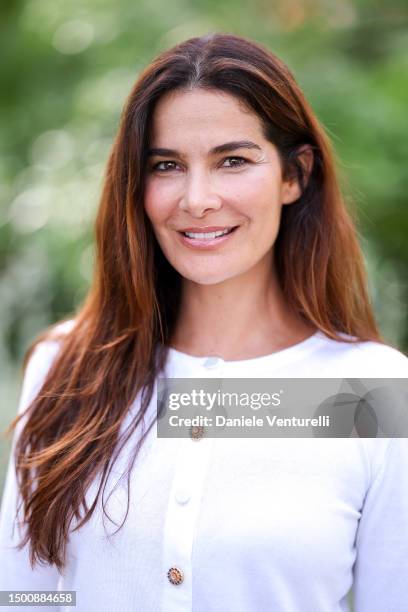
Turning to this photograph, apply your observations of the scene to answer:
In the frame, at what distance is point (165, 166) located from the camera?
6.06 feet

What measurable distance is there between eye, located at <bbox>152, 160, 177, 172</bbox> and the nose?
3.1 inches

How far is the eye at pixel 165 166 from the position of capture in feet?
6.03

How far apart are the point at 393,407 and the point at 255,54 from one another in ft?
2.84

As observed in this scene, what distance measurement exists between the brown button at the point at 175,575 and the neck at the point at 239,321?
1.72 feet

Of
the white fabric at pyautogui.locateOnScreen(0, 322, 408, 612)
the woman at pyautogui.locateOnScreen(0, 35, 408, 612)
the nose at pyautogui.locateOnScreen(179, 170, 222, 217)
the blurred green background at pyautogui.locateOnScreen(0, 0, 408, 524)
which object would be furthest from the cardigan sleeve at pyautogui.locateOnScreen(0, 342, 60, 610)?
the blurred green background at pyautogui.locateOnScreen(0, 0, 408, 524)

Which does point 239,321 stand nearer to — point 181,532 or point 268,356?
point 268,356

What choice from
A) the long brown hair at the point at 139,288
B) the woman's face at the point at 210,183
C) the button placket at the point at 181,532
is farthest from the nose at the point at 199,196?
the button placket at the point at 181,532

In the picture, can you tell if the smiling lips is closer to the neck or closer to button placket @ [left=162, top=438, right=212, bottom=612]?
the neck

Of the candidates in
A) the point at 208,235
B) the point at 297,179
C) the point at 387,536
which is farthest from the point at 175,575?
the point at 297,179

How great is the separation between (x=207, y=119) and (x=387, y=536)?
0.99 metres

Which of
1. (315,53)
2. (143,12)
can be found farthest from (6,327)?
(315,53)

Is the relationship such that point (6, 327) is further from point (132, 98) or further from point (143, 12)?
point (132, 98)

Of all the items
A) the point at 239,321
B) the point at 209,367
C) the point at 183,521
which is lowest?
the point at 183,521

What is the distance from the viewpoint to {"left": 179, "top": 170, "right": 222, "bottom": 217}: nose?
1754 millimetres
